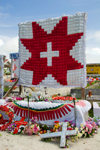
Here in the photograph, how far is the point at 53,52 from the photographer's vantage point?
727cm

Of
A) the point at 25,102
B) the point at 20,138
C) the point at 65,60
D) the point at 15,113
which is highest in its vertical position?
the point at 65,60

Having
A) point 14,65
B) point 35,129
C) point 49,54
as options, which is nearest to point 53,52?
point 49,54

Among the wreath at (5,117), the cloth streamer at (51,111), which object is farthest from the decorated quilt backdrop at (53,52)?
the wreath at (5,117)

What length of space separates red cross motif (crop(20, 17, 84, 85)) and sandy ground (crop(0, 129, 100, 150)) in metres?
2.60

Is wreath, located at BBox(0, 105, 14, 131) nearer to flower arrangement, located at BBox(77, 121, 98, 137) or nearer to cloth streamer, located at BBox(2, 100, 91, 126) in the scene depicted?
cloth streamer, located at BBox(2, 100, 91, 126)

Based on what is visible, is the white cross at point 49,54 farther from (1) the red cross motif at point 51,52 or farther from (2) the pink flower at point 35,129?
(2) the pink flower at point 35,129

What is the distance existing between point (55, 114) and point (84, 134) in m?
1.21

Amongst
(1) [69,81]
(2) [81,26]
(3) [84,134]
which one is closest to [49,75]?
(1) [69,81]

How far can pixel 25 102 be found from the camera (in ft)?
21.6

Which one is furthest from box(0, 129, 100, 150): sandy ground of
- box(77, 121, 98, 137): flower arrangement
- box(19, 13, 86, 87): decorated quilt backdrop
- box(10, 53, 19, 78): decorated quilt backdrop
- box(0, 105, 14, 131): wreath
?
box(10, 53, 19, 78): decorated quilt backdrop

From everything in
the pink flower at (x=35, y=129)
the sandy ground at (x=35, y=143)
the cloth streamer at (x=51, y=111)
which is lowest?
the sandy ground at (x=35, y=143)

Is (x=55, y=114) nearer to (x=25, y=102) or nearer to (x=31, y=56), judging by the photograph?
(x=25, y=102)

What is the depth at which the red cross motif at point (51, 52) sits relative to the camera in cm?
699

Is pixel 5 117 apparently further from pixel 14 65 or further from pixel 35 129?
pixel 14 65
